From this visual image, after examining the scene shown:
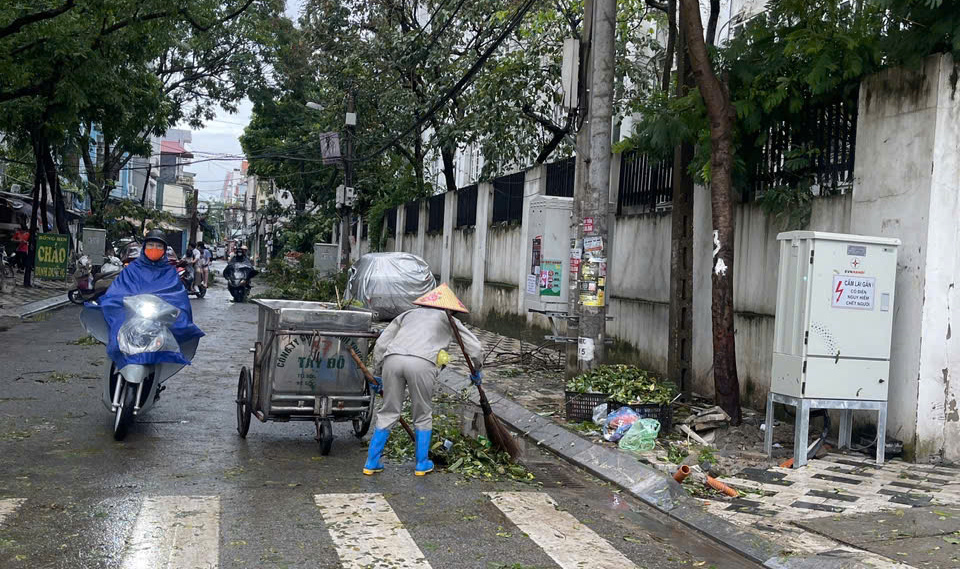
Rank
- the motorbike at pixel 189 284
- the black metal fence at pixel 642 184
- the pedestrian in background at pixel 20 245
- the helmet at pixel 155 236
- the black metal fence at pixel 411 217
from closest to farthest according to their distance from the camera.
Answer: the helmet at pixel 155 236, the black metal fence at pixel 642 184, the motorbike at pixel 189 284, the black metal fence at pixel 411 217, the pedestrian in background at pixel 20 245

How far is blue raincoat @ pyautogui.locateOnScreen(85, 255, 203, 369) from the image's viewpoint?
8.03 m

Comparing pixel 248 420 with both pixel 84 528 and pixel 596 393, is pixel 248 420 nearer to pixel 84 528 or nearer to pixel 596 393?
pixel 84 528

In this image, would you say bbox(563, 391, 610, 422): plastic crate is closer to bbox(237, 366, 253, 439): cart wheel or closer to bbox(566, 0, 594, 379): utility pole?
bbox(566, 0, 594, 379): utility pole

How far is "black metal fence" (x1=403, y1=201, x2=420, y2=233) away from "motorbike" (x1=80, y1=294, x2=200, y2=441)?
21230mm

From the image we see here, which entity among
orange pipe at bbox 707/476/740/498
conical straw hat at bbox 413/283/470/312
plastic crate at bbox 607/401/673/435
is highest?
conical straw hat at bbox 413/283/470/312

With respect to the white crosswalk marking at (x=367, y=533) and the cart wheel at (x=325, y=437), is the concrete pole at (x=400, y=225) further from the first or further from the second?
the white crosswalk marking at (x=367, y=533)

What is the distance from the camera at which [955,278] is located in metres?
7.98

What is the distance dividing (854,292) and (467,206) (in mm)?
16019

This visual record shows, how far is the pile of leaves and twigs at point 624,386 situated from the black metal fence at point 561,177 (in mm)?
6641

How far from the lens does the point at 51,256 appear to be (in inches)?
1030

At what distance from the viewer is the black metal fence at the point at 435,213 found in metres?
26.6

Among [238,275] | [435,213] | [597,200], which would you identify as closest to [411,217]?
[435,213]

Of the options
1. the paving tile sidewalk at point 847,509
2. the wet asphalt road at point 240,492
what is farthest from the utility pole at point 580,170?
the wet asphalt road at point 240,492

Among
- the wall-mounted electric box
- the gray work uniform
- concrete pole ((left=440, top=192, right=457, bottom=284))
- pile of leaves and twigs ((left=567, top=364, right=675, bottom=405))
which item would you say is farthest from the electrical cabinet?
concrete pole ((left=440, top=192, right=457, bottom=284))
